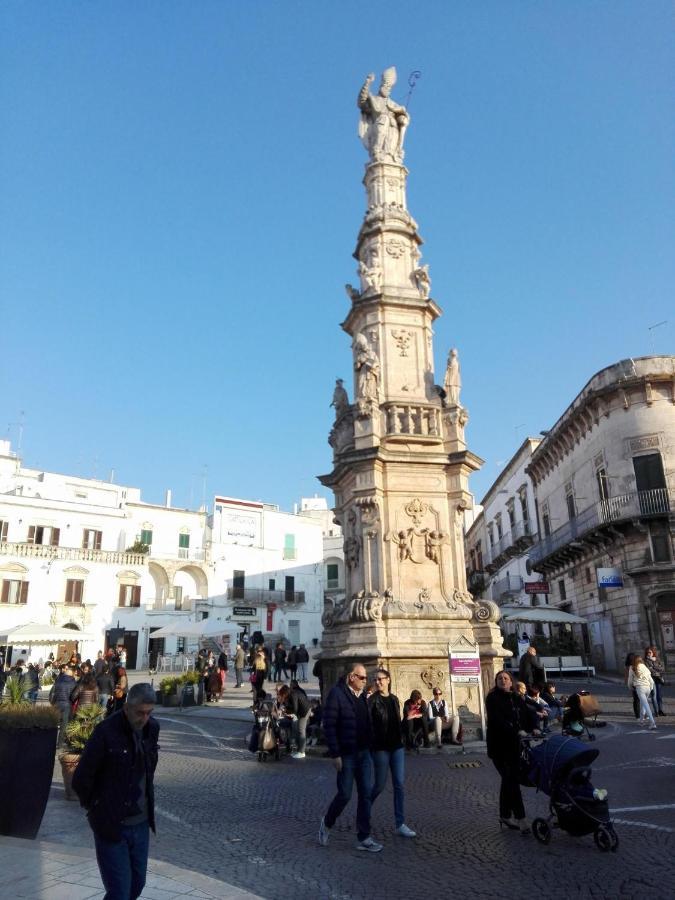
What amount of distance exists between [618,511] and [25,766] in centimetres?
2608

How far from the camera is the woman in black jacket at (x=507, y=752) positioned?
6797 mm

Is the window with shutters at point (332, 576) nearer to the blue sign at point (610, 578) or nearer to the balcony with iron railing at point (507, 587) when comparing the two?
the balcony with iron railing at point (507, 587)

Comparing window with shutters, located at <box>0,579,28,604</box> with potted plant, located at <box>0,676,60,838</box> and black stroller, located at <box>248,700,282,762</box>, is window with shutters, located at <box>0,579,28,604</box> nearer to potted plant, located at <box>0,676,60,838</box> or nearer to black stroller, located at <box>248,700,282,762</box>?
black stroller, located at <box>248,700,282,762</box>

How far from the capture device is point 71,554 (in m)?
44.4

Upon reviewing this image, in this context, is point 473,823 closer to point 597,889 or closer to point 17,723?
point 597,889

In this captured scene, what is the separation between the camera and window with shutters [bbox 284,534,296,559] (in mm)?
57125

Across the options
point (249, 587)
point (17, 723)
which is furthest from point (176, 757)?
point (249, 587)

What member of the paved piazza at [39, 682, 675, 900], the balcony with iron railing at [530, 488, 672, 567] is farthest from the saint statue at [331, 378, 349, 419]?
the balcony with iron railing at [530, 488, 672, 567]

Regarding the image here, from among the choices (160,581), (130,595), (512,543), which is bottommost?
(130,595)

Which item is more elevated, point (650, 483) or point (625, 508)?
point (650, 483)

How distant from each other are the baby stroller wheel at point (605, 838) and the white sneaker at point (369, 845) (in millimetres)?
1962

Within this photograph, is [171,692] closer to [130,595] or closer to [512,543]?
[130,595]

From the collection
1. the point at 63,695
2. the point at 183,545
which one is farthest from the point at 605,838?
the point at 183,545

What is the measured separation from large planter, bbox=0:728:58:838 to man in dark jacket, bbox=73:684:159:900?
3.15 metres
